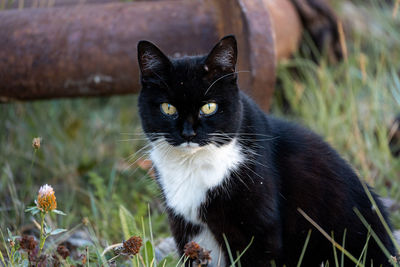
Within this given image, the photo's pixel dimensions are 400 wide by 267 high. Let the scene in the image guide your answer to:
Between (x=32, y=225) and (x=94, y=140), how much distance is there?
1.19 m

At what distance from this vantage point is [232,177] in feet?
6.04

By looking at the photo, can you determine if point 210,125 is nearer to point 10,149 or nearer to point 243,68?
point 243,68

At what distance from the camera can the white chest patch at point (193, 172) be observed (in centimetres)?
185

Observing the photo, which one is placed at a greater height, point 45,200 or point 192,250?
point 45,200

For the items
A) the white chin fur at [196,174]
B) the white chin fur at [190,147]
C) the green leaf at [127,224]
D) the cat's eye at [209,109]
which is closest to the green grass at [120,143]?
the green leaf at [127,224]

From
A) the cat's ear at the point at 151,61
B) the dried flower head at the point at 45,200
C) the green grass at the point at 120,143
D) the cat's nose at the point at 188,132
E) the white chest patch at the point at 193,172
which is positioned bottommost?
the green grass at the point at 120,143

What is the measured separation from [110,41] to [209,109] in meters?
1.02

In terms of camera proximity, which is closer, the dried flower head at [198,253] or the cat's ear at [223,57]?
the dried flower head at [198,253]

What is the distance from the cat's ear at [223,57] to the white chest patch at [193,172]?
0.95ft

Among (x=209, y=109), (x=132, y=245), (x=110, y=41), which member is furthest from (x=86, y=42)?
(x=132, y=245)

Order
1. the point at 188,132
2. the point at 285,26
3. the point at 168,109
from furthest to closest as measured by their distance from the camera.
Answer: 1. the point at 285,26
2. the point at 168,109
3. the point at 188,132

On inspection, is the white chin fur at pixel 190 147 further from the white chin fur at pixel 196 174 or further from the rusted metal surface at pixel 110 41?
the rusted metal surface at pixel 110 41

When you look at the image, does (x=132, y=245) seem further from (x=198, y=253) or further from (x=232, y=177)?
(x=232, y=177)

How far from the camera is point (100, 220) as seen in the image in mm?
2551
